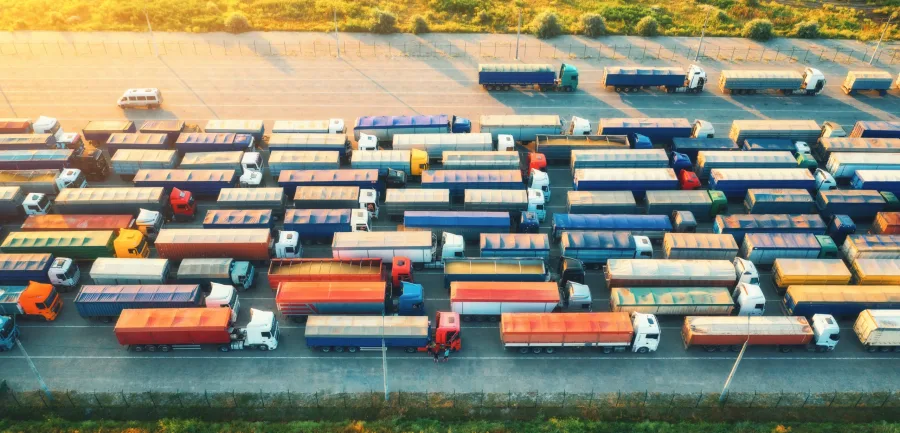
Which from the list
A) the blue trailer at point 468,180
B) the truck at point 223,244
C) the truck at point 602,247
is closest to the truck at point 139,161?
the truck at point 223,244

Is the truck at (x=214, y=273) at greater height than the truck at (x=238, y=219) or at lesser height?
lesser

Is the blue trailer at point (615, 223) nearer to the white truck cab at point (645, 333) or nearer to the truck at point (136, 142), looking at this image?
the white truck cab at point (645, 333)

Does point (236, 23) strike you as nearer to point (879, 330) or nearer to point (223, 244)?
point (223, 244)

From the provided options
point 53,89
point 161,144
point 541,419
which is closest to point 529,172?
point 541,419

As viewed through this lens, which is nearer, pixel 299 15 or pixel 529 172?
pixel 529 172

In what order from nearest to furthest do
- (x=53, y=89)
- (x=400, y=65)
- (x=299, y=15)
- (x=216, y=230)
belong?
(x=216, y=230) < (x=53, y=89) < (x=400, y=65) < (x=299, y=15)

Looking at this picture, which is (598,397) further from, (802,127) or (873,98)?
(873,98)
